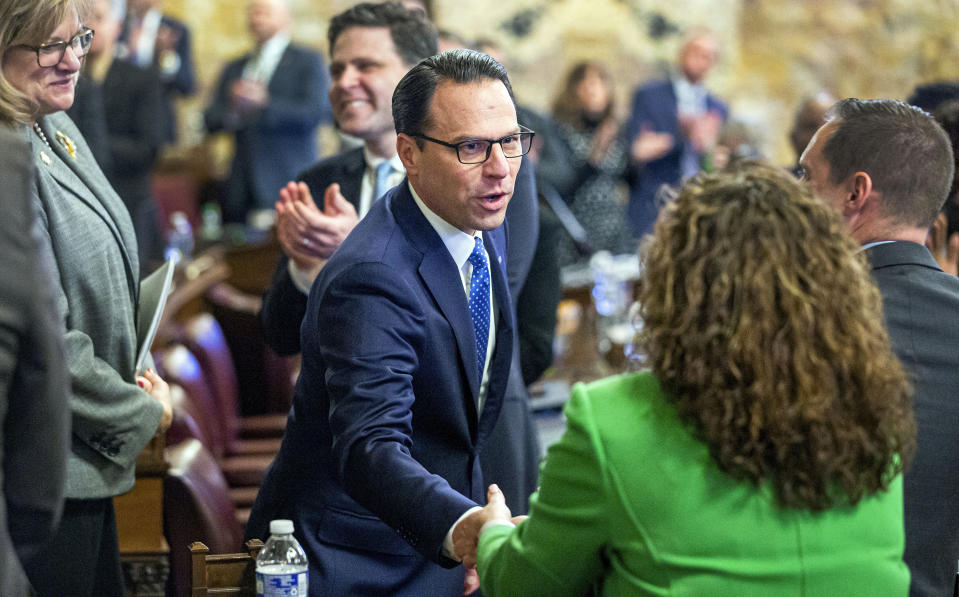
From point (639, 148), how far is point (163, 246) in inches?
120

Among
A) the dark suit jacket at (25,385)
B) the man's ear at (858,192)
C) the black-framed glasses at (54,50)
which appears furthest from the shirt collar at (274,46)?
the dark suit jacket at (25,385)

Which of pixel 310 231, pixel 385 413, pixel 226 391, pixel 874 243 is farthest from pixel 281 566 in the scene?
pixel 226 391

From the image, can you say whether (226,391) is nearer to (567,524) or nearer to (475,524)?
(475,524)

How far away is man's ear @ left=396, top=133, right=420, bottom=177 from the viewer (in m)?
2.16

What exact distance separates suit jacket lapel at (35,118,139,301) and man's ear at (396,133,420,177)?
1.99 feet

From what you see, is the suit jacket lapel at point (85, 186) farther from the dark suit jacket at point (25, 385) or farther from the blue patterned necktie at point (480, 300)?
the dark suit jacket at point (25, 385)

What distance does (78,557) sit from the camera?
227cm

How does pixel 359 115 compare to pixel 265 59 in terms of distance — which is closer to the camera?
pixel 359 115

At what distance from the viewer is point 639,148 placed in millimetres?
7734

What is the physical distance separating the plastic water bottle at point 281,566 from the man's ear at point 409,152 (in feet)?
2.21

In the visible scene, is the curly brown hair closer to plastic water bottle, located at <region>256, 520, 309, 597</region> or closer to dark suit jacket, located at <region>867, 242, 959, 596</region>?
dark suit jacket, located at <region>867, 242, 959, 596</region>

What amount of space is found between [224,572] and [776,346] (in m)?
1.01

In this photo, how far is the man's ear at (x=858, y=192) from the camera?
219 centimetres

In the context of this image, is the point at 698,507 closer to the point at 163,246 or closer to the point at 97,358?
the point at 97,358
